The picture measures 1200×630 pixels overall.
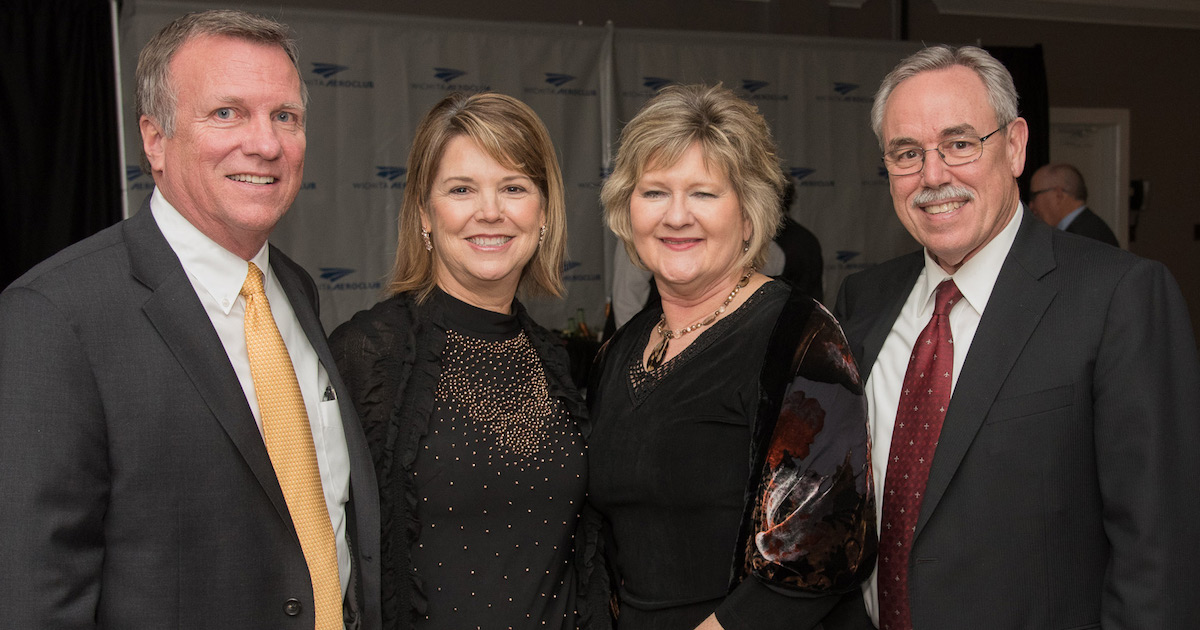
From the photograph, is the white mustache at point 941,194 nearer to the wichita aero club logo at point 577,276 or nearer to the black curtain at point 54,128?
the wichita aero club logo at point 577,276

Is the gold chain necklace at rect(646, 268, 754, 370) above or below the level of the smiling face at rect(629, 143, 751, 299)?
below

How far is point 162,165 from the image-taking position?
167 centimetres

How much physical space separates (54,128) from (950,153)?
5.33 m

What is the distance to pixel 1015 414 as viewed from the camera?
1.71m

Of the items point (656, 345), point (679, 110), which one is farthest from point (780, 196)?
point (656, 345)

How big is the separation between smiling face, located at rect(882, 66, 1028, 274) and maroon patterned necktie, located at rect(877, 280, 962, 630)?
6.2 inches

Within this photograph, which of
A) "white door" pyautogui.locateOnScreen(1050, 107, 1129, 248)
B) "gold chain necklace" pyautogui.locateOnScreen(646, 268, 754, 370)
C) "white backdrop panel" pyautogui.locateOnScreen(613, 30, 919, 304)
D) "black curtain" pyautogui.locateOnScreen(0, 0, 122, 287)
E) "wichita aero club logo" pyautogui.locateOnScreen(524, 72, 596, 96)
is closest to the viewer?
"gold chain necklace" pyautogui.locateOnScreen(646, 268, 754, 370)

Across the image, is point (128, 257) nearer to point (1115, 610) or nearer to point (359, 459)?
point (359, 459)

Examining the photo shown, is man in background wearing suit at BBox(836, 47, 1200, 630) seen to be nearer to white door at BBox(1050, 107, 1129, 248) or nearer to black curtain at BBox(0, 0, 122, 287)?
black curtain at BBox(0, 0, 122, 287)

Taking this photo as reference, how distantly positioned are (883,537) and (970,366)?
0.40m

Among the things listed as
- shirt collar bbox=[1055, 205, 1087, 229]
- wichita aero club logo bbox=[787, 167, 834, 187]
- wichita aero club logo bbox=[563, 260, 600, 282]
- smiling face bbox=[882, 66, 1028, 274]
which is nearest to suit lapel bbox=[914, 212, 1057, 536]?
smiling face bbox=[882, 66, 1028, 274]

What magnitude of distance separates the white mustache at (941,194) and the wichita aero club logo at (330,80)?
4.34 metres

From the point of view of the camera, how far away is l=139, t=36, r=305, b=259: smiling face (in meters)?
1.62

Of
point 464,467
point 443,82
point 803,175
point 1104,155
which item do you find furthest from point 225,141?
point 1104,155
